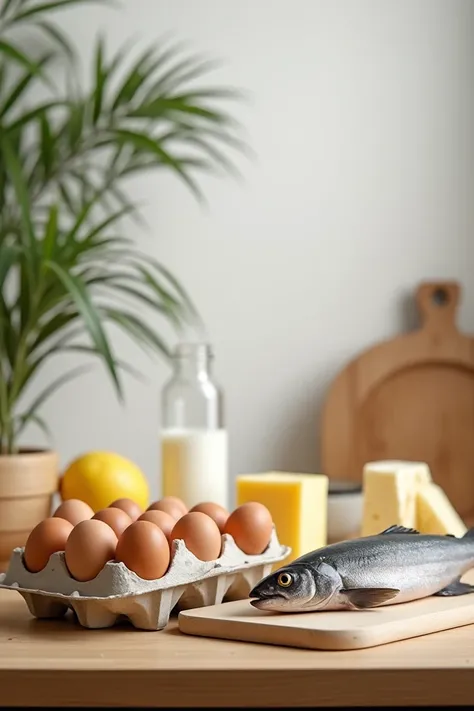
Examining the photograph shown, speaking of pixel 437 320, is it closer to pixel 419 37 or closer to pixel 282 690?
pixel 419 37

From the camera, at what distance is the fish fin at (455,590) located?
3.72ft

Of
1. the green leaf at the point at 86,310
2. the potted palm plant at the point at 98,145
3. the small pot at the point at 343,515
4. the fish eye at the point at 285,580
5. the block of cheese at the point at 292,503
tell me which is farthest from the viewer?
the potted palm plant at the point at 98,145

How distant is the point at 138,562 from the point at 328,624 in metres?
0.18

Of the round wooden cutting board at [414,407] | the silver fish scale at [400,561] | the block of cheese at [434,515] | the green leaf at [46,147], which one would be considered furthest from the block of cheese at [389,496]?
the green leaf at [46,147]

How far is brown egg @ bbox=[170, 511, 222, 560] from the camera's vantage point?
108 centimetres

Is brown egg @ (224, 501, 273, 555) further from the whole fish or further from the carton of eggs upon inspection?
the whole fish

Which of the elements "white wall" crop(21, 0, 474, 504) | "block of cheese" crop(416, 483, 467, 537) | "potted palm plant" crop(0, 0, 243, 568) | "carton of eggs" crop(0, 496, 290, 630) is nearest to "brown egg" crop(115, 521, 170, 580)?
"carton of eggs" crop(0, 496, 290, 630)

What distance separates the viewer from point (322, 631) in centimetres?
95

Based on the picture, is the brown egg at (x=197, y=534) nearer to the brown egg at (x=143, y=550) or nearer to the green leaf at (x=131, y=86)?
the brown egg at (x=143, y=550)

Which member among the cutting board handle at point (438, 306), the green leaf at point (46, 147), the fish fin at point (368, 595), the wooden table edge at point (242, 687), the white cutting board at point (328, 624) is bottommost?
the wooden table edge at point (242, 687)

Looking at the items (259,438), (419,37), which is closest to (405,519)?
(259,438)

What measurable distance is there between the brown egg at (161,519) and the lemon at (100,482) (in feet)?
1.23

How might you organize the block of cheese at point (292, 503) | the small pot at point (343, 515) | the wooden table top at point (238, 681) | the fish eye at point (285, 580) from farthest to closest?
the small pot at point (343, 515) < the block of cheese at point (292, 503) < the fish eye at point (285, 580) < the wooden table top at point (238, 681)

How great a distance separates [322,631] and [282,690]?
3.1 inches
